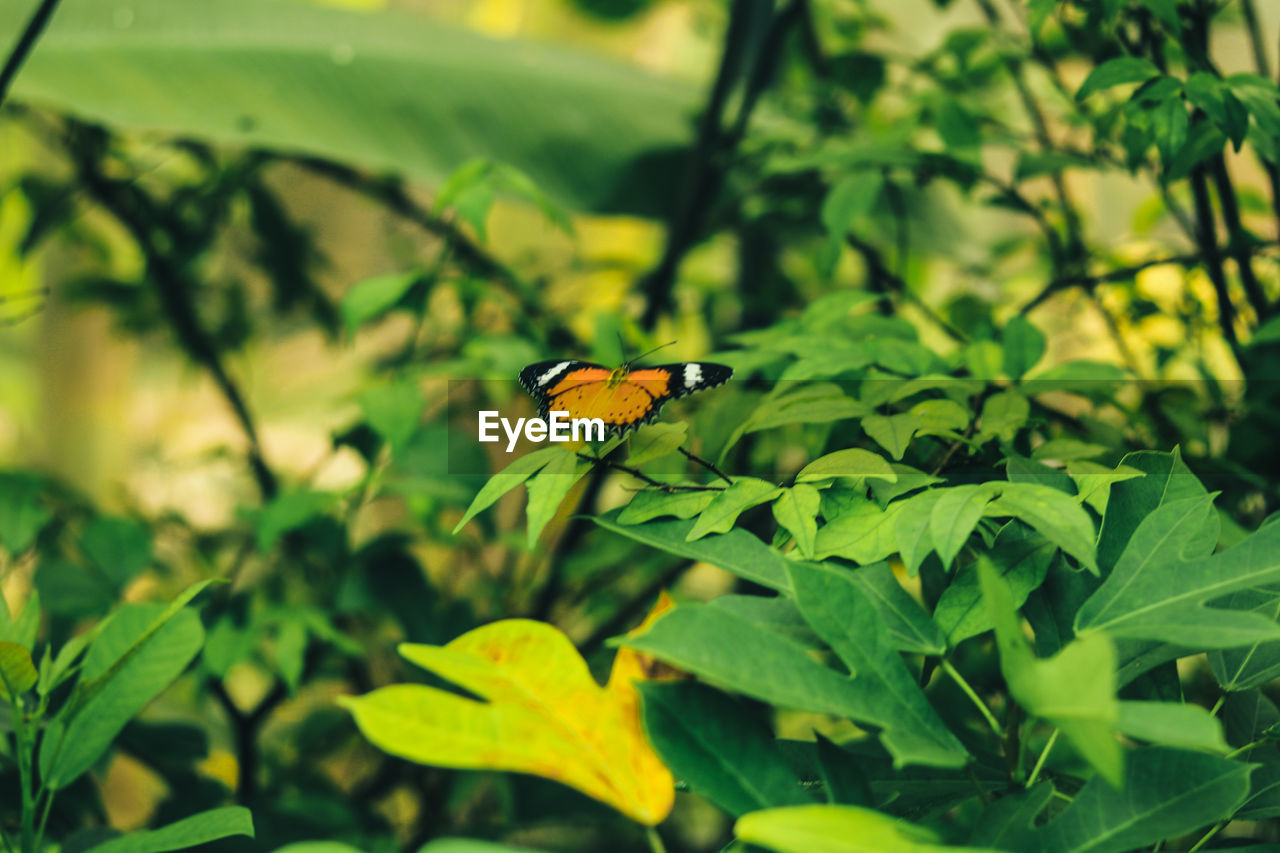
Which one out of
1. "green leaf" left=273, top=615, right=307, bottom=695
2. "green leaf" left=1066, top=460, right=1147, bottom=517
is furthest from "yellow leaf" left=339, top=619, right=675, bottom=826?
"green leaf" left=273, top=615, right=307, bottom=695

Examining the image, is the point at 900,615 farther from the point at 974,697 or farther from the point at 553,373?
A: the point at 553,373

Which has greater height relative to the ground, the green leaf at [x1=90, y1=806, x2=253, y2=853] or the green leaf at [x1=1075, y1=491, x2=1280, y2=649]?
the green leaf at [x1=1075, y1=491, x2=1280, y2=649]

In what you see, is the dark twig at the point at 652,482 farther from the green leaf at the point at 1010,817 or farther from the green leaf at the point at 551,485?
the green leaf at the point at 1010,817

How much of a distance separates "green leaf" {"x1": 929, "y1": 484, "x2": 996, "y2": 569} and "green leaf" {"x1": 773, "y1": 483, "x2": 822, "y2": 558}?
0.17 feet

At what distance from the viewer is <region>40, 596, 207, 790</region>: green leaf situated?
1.33 feet

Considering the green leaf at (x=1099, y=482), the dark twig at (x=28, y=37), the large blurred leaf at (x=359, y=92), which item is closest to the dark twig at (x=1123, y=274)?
the green leaf at (x=1099, y=482)

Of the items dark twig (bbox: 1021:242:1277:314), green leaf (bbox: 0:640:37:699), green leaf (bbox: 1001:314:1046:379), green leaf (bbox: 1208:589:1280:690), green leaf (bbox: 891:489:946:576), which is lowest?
green leaf (bbox: 0:640:37:699)

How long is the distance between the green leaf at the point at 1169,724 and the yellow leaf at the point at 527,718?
17 centimetres

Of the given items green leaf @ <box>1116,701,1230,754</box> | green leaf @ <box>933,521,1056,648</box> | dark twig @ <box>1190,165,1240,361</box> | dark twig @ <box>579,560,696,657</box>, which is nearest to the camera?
green leaf @ <box>1116,701,1230,754</box>

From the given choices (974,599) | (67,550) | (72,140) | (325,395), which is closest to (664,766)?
(974,599)

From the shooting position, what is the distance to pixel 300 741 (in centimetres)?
98

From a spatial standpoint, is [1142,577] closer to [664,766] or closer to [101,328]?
[664,766]

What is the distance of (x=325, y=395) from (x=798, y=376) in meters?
1.51

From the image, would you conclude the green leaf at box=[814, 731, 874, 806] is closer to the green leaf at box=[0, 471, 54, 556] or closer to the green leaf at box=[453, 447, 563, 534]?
the green leaf at box=[453, 447, 563, 534]
